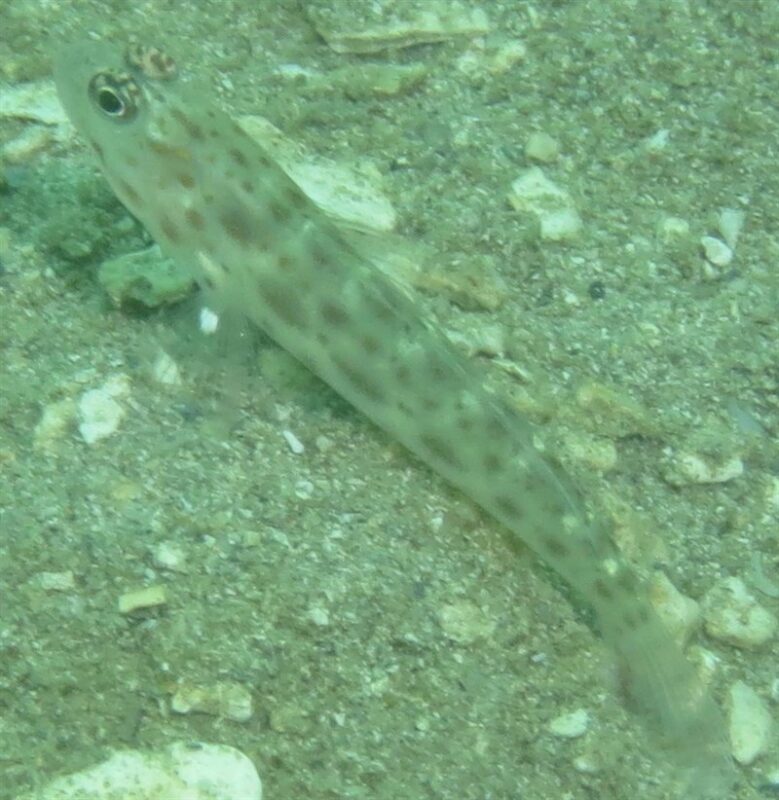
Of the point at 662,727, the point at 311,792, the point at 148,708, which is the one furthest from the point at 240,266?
the point at 662,727

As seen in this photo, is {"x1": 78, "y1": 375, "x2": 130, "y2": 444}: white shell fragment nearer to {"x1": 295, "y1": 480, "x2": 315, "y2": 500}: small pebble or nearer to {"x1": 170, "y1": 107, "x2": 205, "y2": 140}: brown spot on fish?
{"x1": 295, "y1": 480, "x2": 315, "y2": 500}: small pebble

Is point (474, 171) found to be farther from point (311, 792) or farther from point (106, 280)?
point (311, 792)

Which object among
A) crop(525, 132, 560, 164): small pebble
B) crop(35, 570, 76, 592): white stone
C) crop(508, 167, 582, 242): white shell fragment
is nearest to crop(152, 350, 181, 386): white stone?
crop(35, 570, 76, 592): white stone

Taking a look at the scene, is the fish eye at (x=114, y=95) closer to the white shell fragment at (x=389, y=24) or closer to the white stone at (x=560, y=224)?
the white shell fragment at (x=389, y=24)

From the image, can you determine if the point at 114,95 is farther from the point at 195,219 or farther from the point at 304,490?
the point at 304,490

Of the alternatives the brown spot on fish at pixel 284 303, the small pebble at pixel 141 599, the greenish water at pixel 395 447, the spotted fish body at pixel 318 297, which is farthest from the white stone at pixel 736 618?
the small pebble at pixel 141 599
